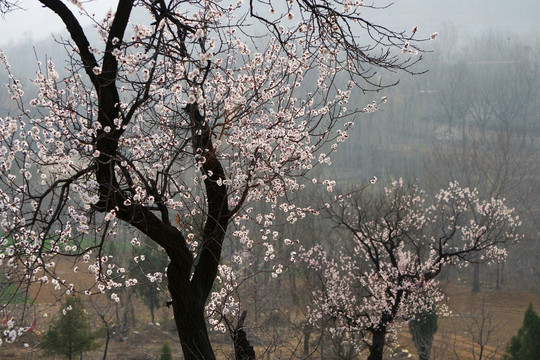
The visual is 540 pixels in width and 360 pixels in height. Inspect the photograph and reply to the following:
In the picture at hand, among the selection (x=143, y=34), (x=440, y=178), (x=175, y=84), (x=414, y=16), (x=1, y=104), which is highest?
(x=414, y=16)

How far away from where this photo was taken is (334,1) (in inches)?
193

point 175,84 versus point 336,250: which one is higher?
point 336,250

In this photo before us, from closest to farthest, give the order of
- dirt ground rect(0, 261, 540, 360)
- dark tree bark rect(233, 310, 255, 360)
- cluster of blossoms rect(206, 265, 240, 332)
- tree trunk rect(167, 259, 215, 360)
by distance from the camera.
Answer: tree trunk rect(167, 259, 215, 360), cluster of blossoms rect(206, 265, 240, 332), dark tree bark rect(233, 310, 255, 360), dirt ground rect(0, 261, 540, 360)

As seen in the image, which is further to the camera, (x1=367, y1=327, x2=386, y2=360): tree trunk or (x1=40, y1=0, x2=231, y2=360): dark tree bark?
(x1=367, y1=327, x2=386, y2=360): tree trunk

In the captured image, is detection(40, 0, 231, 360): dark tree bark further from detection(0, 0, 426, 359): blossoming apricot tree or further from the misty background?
the misty background

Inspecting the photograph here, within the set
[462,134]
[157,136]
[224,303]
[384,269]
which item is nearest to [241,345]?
[224,303]

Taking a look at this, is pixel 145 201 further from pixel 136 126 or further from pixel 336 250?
pixel 336 250

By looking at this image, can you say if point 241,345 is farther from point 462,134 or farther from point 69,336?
point 462,134

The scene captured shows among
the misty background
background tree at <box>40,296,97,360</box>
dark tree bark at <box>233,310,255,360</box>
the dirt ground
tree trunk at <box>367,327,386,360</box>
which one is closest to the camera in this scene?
dark tree bark at <box>233,310,255,360</box>

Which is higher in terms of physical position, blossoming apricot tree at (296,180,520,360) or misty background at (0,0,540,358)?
misty background at (0,0,540,358)

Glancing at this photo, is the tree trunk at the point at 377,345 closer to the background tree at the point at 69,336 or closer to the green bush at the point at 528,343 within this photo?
the green bush at the point at 528,343

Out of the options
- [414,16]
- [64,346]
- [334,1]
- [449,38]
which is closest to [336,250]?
[64,346]

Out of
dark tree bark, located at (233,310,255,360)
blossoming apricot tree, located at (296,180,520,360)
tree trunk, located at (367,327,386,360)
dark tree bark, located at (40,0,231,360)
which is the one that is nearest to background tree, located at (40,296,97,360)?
blossoming apricot tree, located at (296,180,520,360)

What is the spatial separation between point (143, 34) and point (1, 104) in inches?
1929
